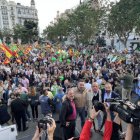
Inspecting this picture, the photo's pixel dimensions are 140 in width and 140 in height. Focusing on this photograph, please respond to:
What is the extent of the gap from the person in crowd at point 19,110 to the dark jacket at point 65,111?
108 inches

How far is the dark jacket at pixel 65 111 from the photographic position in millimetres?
6693

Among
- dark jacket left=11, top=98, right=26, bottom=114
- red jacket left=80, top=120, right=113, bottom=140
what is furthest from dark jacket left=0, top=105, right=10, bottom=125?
red jacket left=80, top=120, right=113, bottom=140

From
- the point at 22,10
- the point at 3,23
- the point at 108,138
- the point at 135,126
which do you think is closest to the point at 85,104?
the point at 108,138

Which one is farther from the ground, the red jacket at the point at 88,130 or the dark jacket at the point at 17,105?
the red jacket at the point at 88,130

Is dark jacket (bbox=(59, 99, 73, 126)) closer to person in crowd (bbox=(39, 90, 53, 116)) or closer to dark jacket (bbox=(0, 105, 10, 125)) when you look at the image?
person in crowd (bbox=(39, 90, 53, 116))

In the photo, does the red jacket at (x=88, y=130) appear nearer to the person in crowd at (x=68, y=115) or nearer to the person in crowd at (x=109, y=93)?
the person in crowd at (x=68, y=115)

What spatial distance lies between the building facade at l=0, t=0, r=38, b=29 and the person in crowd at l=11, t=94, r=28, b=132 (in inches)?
4915

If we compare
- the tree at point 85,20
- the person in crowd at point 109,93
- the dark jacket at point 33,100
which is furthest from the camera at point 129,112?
the tree at point 85,20

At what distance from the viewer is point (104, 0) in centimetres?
4091

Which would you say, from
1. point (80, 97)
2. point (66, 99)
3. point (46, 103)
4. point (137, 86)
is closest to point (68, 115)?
point (66, 99)

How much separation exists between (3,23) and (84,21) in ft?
315

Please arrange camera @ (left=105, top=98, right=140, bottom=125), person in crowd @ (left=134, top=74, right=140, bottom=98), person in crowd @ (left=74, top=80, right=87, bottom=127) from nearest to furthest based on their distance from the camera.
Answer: camera @ (left=105, top=98, right=140, bottom=125)
person in crowd @ (left=74, top=80, right=87, bottom=127)
person in crowd @ (left=134, top=74, right=140, bottom=98)

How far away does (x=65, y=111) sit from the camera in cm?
674

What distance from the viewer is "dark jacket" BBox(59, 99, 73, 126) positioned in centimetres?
669
